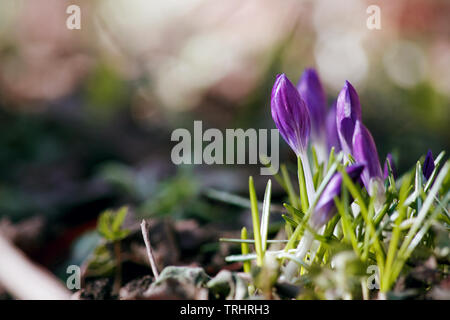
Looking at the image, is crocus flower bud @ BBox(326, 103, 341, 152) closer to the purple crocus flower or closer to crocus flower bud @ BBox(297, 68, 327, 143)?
crocus flower bud @ BBox(297, 68, 327, 143)

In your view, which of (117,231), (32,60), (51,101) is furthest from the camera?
(32,60)

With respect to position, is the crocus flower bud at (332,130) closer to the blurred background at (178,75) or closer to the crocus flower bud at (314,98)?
the crocus flower bud at (314,98)

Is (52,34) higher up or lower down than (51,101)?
higher up

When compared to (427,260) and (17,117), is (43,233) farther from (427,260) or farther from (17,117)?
(17,117)

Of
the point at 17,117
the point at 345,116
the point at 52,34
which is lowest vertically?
the point at 345,116

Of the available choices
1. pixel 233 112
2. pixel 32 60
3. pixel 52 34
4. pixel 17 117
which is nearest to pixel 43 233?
pixel 17 117

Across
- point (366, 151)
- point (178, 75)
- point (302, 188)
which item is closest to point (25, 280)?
point (302, 188)

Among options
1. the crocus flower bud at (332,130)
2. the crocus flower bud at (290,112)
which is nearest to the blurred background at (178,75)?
the crocus flower bud at (332,130)
